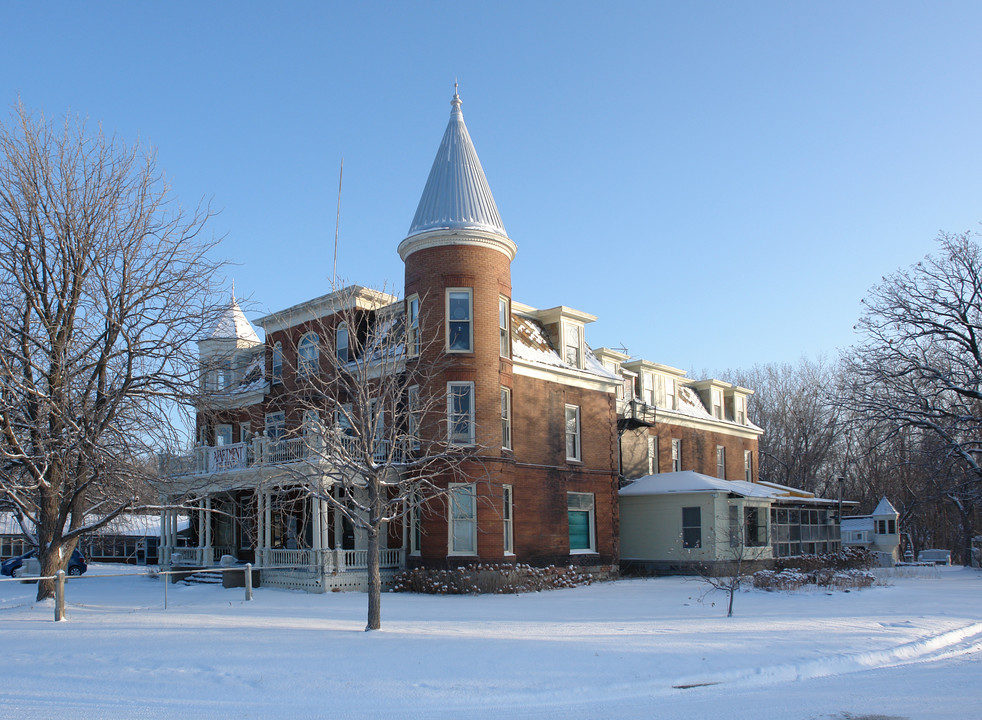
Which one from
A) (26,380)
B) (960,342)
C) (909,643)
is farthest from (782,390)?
(26,380)

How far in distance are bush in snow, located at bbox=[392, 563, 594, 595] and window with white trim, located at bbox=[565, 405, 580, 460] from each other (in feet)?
17.9

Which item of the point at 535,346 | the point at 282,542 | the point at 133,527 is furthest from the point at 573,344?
the point at 133,527

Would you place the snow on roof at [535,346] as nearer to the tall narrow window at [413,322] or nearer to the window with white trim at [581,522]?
the tall narrow window at [413,322]

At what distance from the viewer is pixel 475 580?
24.2 metres

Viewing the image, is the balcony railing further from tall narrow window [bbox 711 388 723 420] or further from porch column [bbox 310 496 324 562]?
tall narrow window [bbox 711 388 723 420]

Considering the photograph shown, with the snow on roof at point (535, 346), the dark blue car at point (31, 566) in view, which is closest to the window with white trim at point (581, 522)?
the snow on roof at point (535, 346)

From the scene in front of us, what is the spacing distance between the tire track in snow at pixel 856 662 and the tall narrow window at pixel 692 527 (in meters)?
16.4

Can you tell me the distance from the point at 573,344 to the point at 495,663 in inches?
833

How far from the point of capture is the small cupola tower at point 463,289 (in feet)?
85.5

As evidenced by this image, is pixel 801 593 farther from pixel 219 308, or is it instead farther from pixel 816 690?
pixel 219 308

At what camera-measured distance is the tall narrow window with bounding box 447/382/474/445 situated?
2575cm

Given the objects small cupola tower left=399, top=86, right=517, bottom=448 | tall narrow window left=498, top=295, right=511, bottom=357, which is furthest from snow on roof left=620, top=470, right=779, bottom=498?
tall narrow window left=498, top=295, right=511, bottom=357

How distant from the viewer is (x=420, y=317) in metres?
26.5

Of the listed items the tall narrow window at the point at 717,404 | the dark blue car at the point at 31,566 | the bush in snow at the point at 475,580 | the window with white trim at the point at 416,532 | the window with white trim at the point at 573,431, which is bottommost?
the dark blue car at the point at 31,566
